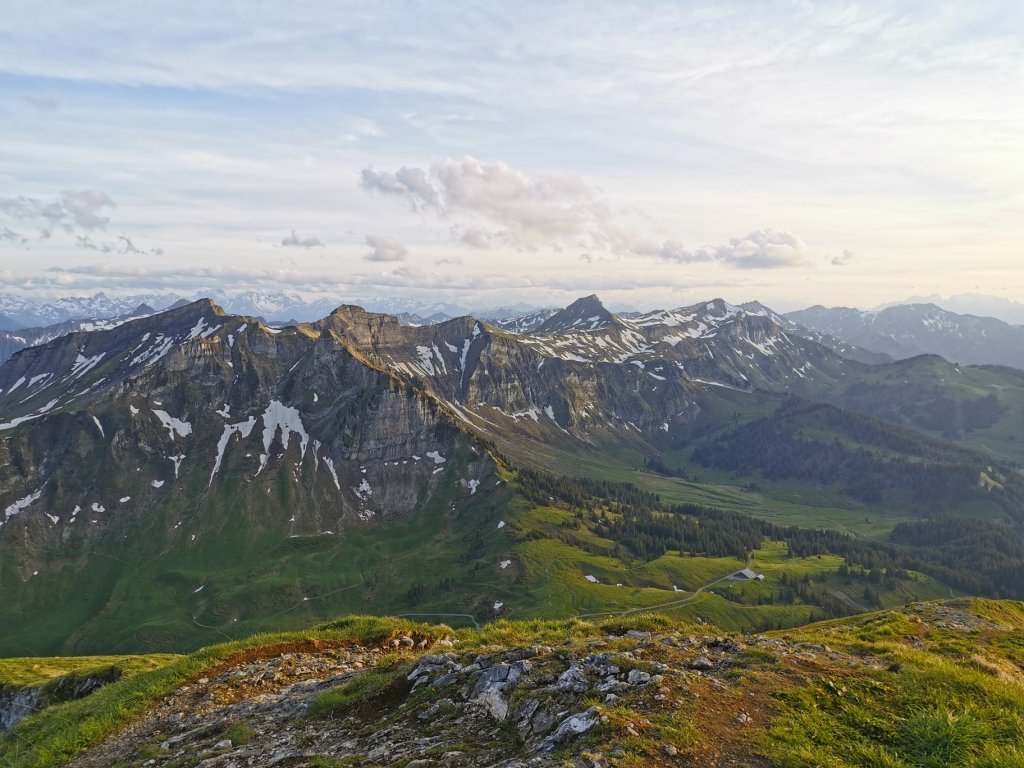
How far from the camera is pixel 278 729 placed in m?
19.0

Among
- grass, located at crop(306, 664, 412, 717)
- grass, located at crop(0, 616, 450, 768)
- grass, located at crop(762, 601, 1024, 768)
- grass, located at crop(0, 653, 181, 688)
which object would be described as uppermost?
grass, located at crop(762, 601, 1024, 768)

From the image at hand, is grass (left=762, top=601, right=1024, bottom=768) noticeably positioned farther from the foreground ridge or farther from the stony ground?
the stony ground

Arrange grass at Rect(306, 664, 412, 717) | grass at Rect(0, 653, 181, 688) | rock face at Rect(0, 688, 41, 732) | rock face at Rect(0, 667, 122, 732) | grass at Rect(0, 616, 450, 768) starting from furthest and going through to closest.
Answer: rock face at Rect(0, 688, 41, 732) → grass at Rect(0, 653, 181, 688) → rock face at Rect(0, 667, 122, 732) → grass at Rect(0, 616, 450, 768) → grass at Rect(306, 664, 412, 717)

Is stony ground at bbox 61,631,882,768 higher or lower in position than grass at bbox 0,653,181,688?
higher

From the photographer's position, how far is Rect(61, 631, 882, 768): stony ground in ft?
45.2

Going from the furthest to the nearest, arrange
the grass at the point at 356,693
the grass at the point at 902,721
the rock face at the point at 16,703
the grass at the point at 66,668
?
the rock face at the point at 16,703 → the grass at the point at 66,668 → the grass at the point at 356,693 → the grass at the point at 902,721

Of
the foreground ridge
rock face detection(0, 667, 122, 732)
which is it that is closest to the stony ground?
the foreground ridge

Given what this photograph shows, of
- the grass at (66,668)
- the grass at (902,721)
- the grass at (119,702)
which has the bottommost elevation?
the grass at (66,668)

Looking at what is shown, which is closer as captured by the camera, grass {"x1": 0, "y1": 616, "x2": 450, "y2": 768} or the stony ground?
the stony ground

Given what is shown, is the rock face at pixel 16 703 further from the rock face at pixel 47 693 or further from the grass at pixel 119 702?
the grass at pixel 119 702

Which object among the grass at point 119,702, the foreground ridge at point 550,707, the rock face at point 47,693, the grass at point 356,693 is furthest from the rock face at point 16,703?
the grass at point 356,693

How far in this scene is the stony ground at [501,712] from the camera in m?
13.8

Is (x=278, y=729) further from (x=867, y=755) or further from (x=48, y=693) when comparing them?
(x=48, y=693)

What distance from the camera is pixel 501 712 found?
55.3ft
